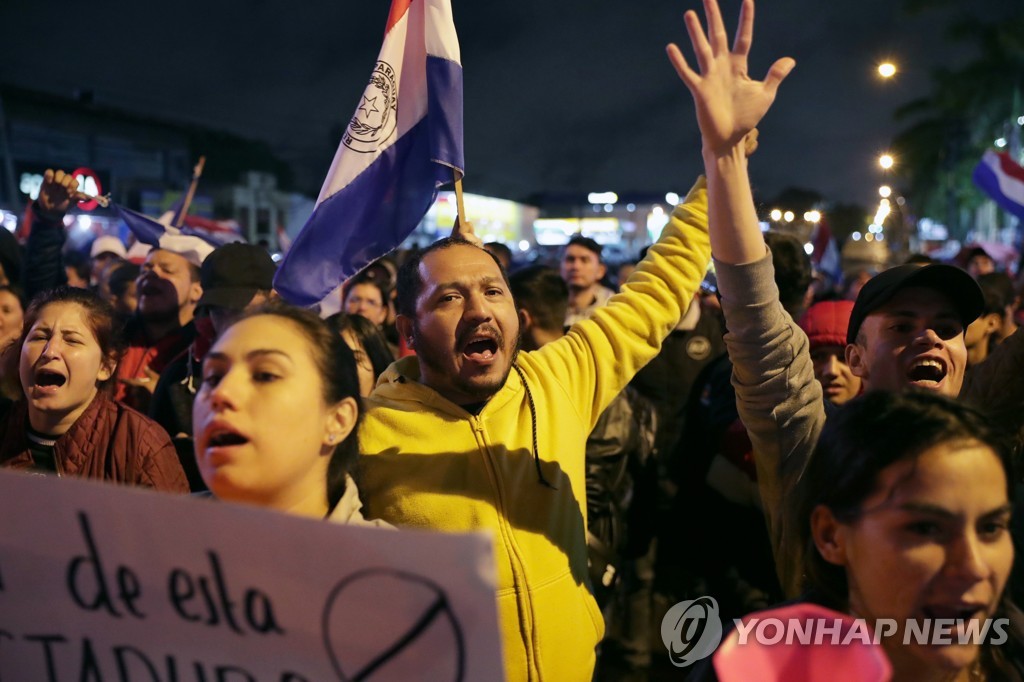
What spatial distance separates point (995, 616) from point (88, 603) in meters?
1.77

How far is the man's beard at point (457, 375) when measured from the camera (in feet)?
9.04

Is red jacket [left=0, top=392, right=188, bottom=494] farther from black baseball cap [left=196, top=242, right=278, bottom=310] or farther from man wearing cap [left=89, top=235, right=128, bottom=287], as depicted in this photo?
man wearing cap [left=89, top=235, right=128, bottom=287]

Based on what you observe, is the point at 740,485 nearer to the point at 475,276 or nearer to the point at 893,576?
the point at 475,276

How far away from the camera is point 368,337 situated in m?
4.46

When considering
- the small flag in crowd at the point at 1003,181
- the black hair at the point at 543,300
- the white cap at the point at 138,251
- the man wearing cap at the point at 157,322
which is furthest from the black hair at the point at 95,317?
the small flag in crowd at the point at 1003,181

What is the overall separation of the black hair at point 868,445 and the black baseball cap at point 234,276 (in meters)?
3.34

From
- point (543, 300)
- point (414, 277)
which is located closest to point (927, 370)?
point (414, 277)

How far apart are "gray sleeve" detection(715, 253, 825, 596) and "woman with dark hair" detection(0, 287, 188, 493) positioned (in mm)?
1956

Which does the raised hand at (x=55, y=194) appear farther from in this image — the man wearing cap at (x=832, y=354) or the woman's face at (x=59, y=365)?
the man wearing cap at (x=832, y=354)

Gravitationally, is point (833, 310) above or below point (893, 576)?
above

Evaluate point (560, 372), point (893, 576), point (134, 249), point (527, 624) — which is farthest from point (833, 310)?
point (134, 249)

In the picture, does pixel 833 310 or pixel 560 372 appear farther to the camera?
pixel 833 310

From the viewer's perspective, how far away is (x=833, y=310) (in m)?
3.66

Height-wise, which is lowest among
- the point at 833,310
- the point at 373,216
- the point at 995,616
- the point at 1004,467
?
the point at 995,616
